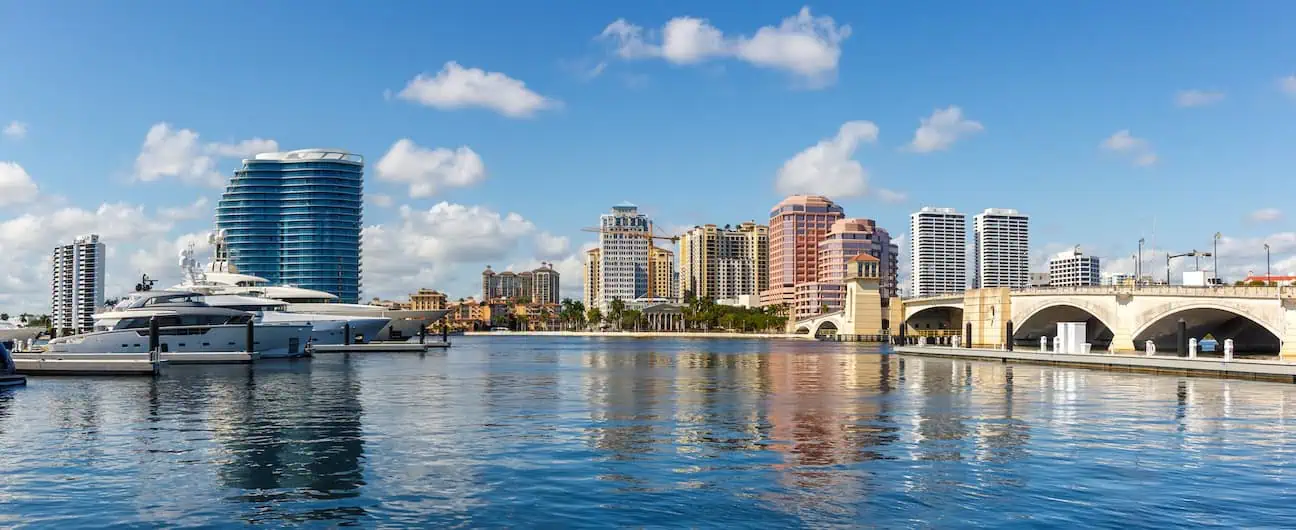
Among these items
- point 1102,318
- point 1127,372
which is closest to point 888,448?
point 1127,372

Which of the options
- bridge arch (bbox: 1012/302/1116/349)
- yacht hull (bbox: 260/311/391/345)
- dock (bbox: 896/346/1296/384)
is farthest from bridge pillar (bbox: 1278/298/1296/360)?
yacht hull (bbox: 260/311/391/345)

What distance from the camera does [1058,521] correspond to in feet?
63.8

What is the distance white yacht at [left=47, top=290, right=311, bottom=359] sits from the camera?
251 feet

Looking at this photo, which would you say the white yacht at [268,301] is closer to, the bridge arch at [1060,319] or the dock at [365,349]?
the dock at [365,349]

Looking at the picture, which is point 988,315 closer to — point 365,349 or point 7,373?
point 365,349

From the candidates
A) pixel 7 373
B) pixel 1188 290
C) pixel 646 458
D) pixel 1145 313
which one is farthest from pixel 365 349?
pixel 646 458

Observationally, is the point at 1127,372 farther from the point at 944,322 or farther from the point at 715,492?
the point at 944,322

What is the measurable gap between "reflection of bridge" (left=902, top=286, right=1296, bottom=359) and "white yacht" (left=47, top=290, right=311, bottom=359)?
2896 inches

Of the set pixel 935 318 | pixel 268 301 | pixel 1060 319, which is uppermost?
pixel 268 301

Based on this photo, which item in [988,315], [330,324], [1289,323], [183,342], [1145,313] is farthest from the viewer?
[988,315]

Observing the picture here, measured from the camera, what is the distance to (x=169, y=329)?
A: 7912 cm

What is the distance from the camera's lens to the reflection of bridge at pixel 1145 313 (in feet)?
271

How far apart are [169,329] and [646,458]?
64.8 metres

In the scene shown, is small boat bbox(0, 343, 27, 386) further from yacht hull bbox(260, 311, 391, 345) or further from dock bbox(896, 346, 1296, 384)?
dock bbox(896, 346, 1296, 384)
